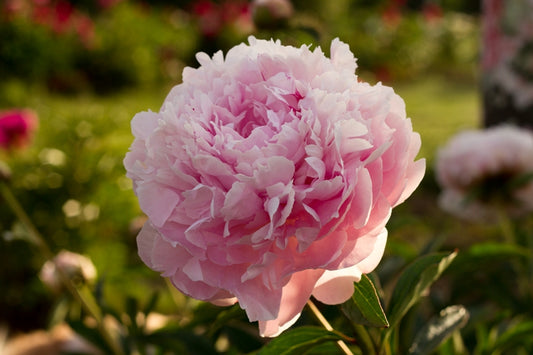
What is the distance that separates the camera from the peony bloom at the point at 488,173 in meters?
1.04

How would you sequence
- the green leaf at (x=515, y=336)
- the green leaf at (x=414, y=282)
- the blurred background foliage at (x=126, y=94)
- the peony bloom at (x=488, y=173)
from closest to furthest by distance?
the green leaf at (x=414, y=282)
the green leaf at (x=515, y=336)
the peony bloom at (x=488, y=173)
the blurred background foliage at (x=126, y=94)

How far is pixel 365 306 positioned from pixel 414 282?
0.11m

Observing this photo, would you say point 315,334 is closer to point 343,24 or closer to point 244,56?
point 244,56

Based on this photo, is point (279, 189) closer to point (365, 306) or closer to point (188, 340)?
point (365, 306)

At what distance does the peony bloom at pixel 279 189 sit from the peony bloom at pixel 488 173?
25.9 inches

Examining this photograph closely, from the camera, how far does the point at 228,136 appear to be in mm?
423

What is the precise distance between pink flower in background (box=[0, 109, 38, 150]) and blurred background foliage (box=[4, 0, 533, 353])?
5 cm

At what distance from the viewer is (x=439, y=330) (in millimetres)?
590

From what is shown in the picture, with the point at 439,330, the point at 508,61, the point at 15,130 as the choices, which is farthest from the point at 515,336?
the point at 15,130

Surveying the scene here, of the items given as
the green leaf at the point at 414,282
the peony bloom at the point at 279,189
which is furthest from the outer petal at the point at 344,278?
the green leaf at the point at 414,282

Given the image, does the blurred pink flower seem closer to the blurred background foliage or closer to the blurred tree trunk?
the blurred background foliage

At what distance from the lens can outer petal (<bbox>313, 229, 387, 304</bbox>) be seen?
1.38 feet

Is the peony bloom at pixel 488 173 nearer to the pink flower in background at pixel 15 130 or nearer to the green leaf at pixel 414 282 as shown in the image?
the green leaf at pixel 414 282

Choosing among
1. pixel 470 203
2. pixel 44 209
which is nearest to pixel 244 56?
pixel 470 203
